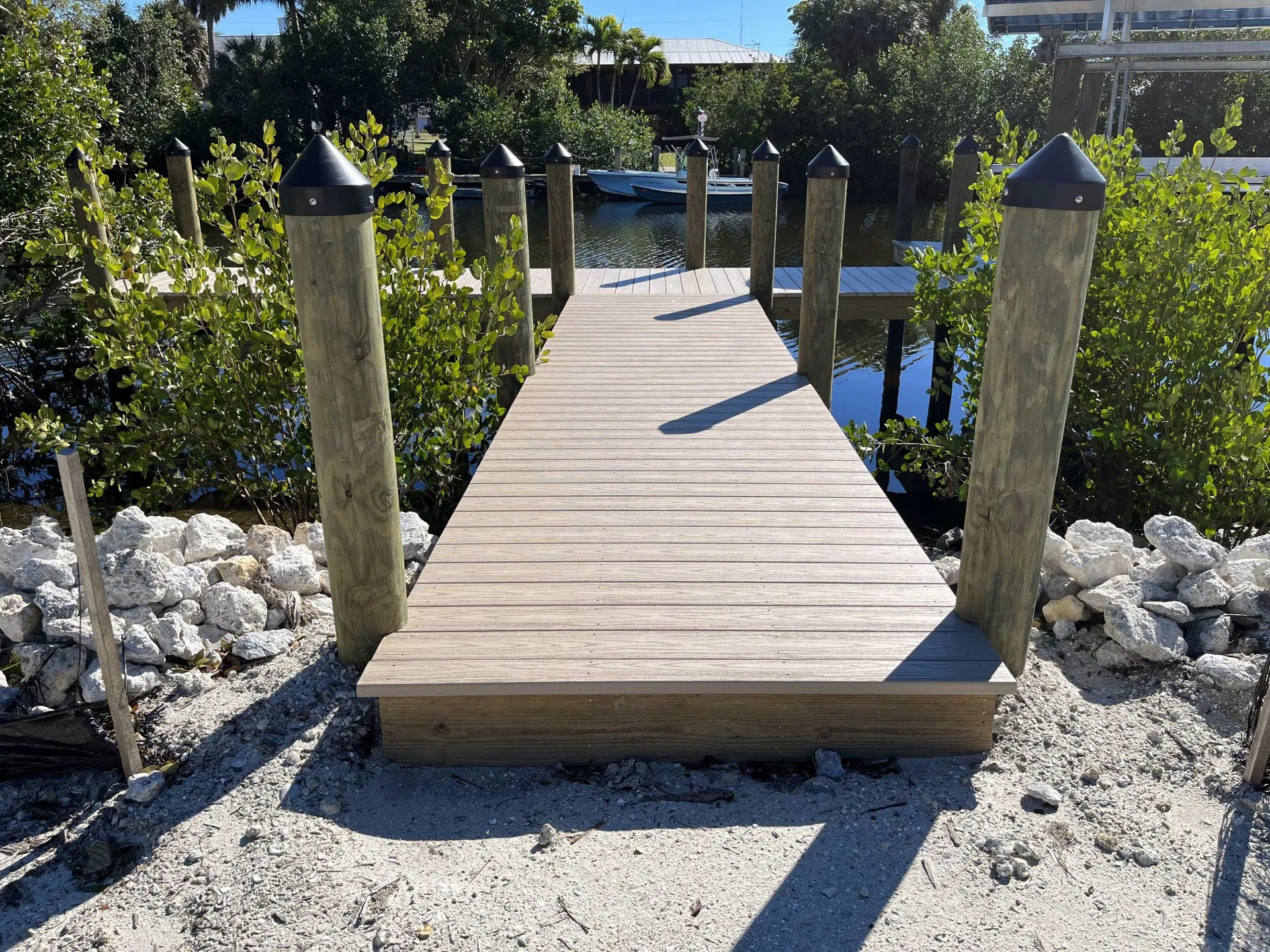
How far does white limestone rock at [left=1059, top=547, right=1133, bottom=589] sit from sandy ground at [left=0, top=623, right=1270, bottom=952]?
697 millimetres

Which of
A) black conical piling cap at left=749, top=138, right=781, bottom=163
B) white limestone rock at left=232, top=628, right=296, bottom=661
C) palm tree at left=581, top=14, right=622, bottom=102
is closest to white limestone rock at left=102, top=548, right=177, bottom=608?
white limestone rock at left=232, top=628, right=296, bottom=661

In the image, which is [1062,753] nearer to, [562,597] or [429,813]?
[562,597]

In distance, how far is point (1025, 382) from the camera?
2648 millimetres

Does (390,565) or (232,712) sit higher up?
(390,565)

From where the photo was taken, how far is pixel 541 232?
2073 cm

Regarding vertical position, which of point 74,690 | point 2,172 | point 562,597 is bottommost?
point 74,690

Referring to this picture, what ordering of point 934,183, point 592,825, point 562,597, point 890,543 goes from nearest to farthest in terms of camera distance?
point 592,825 → point 562,597 → point 890,543 → point 934,183

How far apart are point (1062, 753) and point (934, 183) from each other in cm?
2998

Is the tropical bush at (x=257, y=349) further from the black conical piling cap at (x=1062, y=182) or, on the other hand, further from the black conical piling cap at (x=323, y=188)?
the black conical piling cap at (x=1062, y=182)

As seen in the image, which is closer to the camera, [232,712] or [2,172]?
[232,712]

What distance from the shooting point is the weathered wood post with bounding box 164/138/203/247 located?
9.54 metres

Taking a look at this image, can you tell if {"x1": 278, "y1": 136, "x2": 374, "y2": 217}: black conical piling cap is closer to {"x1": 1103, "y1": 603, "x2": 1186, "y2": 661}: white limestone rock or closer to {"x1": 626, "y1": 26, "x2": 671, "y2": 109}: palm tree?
{"x1": 1103, "y1": 603, "x2": 1186, "y2": 661}: white limestone rock

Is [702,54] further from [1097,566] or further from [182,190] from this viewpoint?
[1097,566]

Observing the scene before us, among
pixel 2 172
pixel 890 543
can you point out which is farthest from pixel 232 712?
pixel 2 172
